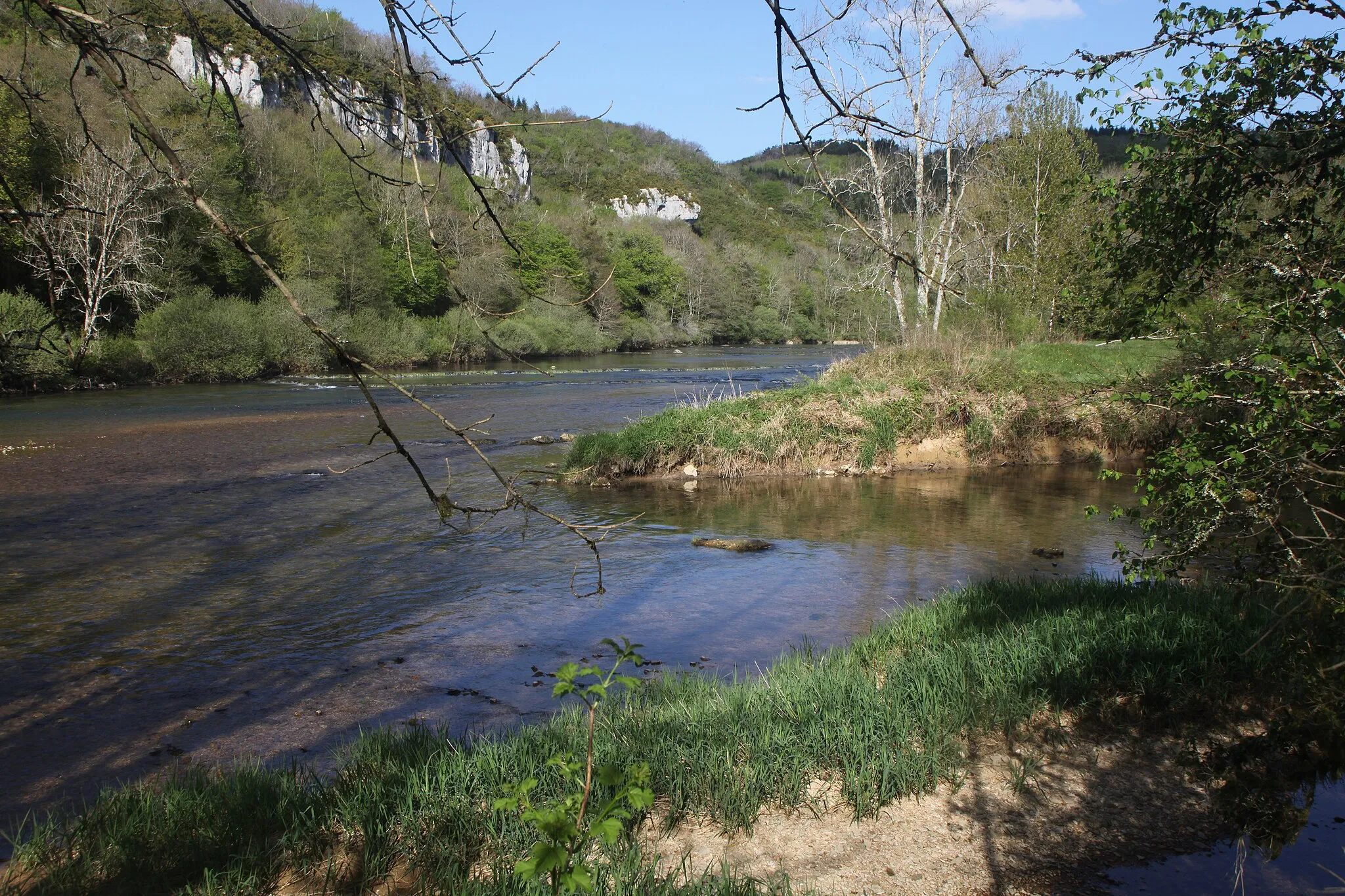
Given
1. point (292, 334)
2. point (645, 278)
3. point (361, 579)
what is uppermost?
point (645, 278)

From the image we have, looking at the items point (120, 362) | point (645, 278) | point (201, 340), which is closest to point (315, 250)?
point (201, 340)

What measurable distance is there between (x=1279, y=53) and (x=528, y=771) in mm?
5725

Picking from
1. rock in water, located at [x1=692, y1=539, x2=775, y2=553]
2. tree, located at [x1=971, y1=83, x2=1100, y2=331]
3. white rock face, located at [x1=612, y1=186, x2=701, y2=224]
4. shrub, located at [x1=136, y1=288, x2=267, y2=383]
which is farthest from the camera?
white rock face, located at [x1=612, y1=186, x2=701, y2=224]

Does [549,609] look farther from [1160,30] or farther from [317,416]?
[317,416]

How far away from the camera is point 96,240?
83.1 feet

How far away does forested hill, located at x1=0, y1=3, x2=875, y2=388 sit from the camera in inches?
151

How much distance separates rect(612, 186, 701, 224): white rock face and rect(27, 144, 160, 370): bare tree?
80.4m

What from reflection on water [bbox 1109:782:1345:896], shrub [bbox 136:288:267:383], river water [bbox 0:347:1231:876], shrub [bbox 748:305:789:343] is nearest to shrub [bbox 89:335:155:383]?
shrub [bbox 136:288:267:383]

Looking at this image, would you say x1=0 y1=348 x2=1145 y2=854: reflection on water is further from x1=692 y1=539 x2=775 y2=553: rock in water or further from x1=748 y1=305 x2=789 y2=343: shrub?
x1=748 y1=305 x2=789 y2=343: shrub

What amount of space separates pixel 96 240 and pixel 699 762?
27.8 m

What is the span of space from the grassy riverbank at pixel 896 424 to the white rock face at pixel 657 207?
92.5 meters

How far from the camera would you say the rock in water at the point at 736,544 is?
12203 millimetres

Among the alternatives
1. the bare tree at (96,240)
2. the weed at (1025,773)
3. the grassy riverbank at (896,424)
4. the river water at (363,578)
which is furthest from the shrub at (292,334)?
the weed at (1025,773)

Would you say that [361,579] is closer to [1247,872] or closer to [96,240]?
[1247,872]
